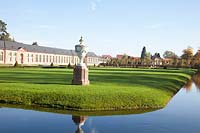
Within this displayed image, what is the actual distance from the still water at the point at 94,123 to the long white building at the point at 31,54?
84.7 metres

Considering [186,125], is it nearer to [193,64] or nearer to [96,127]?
[96,127]

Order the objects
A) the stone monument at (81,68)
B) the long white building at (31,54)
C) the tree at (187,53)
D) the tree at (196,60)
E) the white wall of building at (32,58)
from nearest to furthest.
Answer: the stone monument at (81,68)
the long white building at (31,54)
the white wall of building at (32,58)
the tree at (196,60)
the tree at (187,53)

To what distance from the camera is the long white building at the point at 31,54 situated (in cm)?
9719

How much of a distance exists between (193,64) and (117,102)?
373 feet

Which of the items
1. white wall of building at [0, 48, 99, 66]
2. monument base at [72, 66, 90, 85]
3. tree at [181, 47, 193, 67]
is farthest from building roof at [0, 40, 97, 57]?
monument base at [72, 66, 90, 85]

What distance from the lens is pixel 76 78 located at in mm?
22188

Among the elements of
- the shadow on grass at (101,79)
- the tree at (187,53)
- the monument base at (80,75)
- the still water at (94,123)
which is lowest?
the still water at (94,123)

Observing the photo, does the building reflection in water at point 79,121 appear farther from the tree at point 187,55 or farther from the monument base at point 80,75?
the tree at point 187,55

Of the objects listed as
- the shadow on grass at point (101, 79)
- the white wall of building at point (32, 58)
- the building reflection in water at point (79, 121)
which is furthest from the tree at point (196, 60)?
the building reflection in water at point (79, 121)

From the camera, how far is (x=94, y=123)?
41.9 ft

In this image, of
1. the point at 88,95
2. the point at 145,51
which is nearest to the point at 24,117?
the point at 88,95

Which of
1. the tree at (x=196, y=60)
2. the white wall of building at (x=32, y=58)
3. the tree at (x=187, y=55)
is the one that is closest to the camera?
the white wall of building at (x=32, y=58)

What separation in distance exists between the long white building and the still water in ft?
278

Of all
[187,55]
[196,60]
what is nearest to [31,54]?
[196,60]
